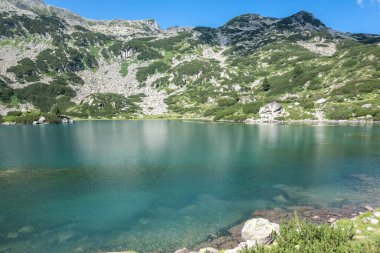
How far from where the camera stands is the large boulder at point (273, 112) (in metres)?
177

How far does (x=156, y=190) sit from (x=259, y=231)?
72.1ft

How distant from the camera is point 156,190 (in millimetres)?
44844

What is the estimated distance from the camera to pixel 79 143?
98.0 metres

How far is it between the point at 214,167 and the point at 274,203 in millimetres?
22687

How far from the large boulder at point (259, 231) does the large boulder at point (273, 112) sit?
155 meters

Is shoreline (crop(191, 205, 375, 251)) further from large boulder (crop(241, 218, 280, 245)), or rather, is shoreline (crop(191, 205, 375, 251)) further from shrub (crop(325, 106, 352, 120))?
shrub (crop(325, 106, 352, 120))

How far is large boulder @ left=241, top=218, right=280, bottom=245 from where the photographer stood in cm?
2505

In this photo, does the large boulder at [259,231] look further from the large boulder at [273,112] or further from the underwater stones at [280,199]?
the large boulder at [273,112]

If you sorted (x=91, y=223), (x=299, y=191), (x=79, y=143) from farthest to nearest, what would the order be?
(x=79, y=143), (x=299, y=191), (x=91, y=223)

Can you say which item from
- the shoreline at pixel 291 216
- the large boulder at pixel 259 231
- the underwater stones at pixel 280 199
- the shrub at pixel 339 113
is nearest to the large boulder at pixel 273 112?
the shrub at pixel 339 113

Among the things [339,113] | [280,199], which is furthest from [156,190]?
[339,113]

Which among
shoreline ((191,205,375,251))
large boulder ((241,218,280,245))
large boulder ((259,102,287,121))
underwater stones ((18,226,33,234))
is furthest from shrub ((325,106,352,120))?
underwater stones ((18,226,33,234))

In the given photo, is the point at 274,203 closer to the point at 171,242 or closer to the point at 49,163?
the point at 171,242

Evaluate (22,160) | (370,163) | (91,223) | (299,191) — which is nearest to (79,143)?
(22,160)
